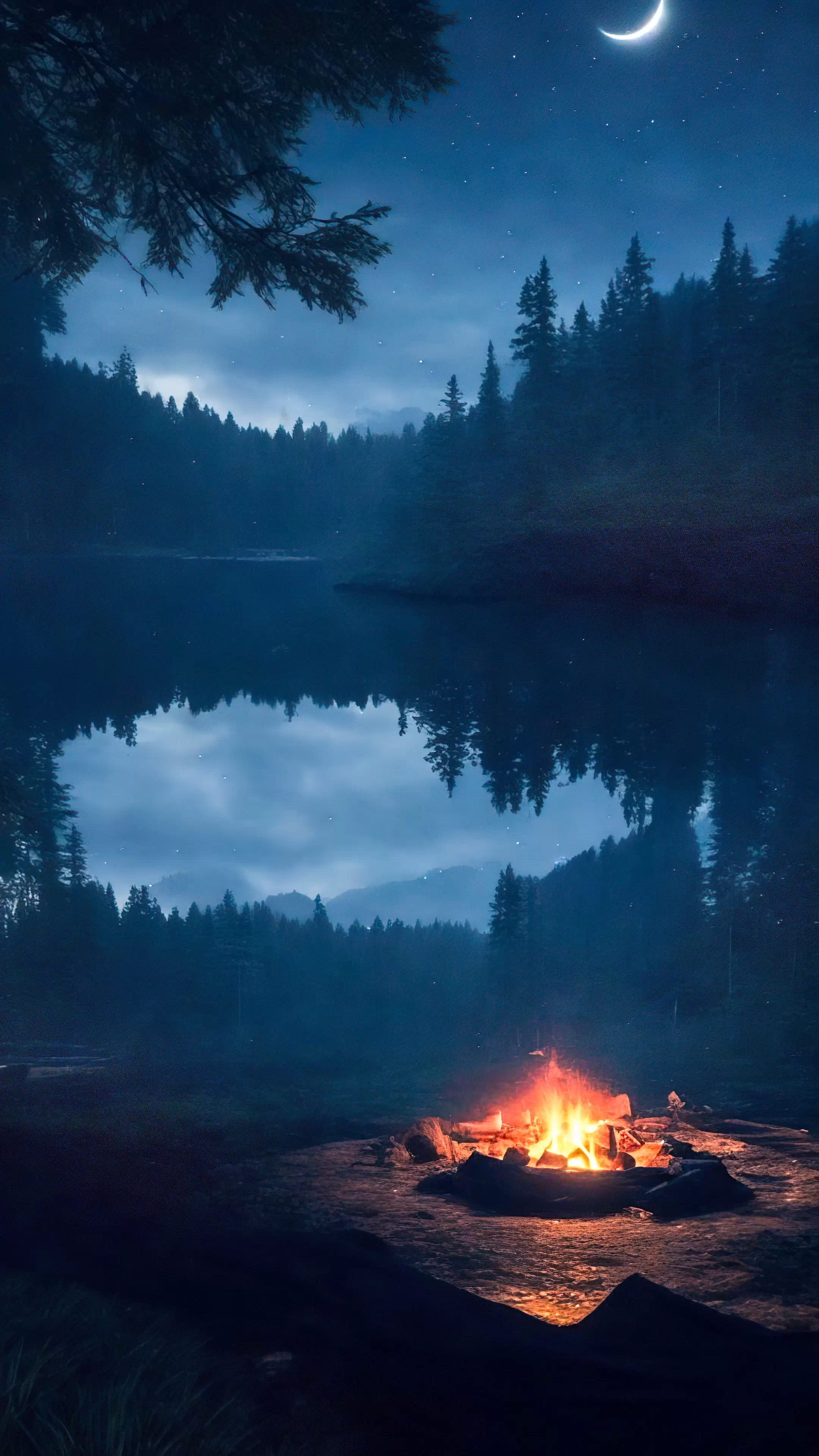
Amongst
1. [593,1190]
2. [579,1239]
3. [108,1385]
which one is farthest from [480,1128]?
[108,1385]

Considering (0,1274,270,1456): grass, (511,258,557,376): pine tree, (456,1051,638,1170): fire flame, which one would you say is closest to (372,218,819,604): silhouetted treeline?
(511,258,557,376): pine tree

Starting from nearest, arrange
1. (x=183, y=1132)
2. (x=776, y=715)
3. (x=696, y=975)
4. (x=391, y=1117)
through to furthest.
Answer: (x=183, y=1132) → (x=391, y=1117) → (x=696, y=975) → (x=776, y=715)

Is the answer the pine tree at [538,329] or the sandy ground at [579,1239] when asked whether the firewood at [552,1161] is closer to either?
the sandy ground at [579,1239]

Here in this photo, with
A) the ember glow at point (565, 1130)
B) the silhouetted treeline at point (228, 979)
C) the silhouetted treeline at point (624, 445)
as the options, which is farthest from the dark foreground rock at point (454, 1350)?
the silhouetted treeline at point (624, 445)

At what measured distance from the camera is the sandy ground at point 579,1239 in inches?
114

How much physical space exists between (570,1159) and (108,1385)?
278 cm

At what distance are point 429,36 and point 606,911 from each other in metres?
6.94

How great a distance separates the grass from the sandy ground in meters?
0.89

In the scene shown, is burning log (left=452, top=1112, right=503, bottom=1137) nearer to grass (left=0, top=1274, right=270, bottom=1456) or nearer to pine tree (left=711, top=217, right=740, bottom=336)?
grass (left=0, top=1274, right=270, bottom=1456)

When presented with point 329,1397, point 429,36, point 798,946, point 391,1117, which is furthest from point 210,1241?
point 429,36

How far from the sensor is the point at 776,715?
1199 cm

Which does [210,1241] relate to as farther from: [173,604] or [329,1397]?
[173,604]

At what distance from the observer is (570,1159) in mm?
4422

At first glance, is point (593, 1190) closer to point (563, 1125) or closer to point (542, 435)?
point (563, 1125)
